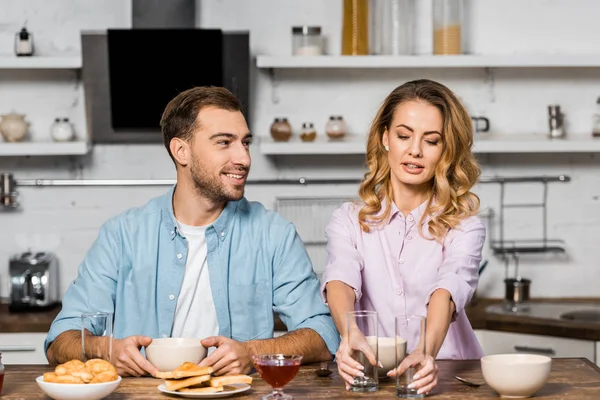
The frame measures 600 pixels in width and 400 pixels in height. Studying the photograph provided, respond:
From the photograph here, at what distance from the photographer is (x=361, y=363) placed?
1977 millimetres

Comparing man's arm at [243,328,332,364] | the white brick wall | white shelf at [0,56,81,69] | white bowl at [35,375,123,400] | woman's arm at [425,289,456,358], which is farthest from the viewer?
the white brick wall

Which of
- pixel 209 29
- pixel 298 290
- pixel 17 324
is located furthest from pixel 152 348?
pixel 209 29

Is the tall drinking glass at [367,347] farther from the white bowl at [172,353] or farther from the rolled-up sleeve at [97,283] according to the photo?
the rolled-up sleeve at [97,283]

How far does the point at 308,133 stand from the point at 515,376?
223 centimetres

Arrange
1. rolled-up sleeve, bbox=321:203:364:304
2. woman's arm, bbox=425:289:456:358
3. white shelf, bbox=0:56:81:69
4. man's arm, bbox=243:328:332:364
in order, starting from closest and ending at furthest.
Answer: woman's arm, bbox=425:289:456:358
man's arm, bbox=243:328:332:364
rolled-up sleeve, bbox=321:203:364:304
white shelf, bbox=0:56:81:69

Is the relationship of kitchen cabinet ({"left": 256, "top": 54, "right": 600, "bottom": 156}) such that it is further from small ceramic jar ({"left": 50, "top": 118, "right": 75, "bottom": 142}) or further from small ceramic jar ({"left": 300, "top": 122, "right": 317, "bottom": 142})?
small ceramic jar ({"left": 50, "top": 118, "right": 75, "bottom": 142})

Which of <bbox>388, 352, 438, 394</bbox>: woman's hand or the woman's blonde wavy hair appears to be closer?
<bbox>388, 352, 438, 394</bbox>: woman's hand

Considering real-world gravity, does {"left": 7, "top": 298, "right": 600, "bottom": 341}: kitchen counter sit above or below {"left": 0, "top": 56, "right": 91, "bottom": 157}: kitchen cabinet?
below

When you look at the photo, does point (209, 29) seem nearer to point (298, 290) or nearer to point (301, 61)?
point (301, 61)

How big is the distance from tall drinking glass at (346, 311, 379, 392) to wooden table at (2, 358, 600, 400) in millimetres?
19

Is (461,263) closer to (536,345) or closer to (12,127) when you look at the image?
(536,345)

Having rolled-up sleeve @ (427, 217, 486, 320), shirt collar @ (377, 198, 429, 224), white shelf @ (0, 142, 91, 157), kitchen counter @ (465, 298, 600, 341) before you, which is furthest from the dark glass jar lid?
rolled-up sleeve @ (427, 217, 486, 320)

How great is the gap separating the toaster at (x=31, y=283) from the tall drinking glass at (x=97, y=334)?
1.87 metres

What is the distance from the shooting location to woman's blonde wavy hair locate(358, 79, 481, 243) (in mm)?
2469
